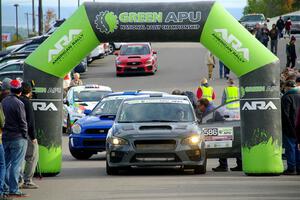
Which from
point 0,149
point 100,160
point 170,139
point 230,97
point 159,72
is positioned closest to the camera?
point 0,149

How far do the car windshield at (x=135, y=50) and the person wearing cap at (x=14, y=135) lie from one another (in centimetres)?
3418

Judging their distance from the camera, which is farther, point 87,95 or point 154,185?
point 87,95

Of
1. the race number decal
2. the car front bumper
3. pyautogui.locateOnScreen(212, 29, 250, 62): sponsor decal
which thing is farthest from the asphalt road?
pyautogui.locateOnScreen(212, 29, 250, 62): sponsor decal

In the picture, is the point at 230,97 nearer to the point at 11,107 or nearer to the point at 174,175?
the point at 174,175

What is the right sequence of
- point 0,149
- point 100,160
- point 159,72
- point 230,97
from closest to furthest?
point 0,149
point 100,160
point 230,97
point 159,72

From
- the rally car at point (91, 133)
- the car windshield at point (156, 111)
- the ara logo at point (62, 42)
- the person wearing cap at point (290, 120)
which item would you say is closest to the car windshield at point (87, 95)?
the rally car at point (91, 133)

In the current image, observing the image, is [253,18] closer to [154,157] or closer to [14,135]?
[154,157]

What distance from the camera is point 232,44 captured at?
750 inches

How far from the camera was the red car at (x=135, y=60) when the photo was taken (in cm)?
5025

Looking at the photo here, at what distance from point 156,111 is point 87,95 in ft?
42.1

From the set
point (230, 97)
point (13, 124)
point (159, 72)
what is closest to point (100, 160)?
point (230, 97)

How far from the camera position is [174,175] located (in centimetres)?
1948

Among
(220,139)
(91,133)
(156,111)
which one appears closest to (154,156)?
(156,111)

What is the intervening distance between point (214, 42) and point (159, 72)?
33.7 metres
